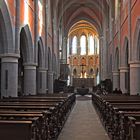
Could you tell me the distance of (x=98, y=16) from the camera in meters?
47.6

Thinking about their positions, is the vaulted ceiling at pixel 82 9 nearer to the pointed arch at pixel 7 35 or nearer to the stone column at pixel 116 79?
the stone column at pixel 116 79

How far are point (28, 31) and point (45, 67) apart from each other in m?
7.85

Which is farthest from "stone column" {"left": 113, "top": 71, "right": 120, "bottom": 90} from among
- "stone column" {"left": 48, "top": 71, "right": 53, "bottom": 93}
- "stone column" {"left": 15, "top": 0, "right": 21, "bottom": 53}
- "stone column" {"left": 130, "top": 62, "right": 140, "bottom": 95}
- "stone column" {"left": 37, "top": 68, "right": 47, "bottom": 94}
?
"stone column" {"left": 15, "top": 0, "right": 21, "bottom": 53}

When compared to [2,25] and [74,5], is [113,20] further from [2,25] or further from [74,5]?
[2,25]

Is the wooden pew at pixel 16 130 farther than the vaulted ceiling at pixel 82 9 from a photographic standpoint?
No

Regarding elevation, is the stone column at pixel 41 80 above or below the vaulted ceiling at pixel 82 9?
below

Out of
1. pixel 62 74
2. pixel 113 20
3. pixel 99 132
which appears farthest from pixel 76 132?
pixel 62 74

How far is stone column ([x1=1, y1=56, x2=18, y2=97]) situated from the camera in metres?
15.8

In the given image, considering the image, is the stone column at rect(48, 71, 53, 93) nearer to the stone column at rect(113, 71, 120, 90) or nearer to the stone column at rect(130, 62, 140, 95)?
the stone column at rect(113, 71, 120, 90)

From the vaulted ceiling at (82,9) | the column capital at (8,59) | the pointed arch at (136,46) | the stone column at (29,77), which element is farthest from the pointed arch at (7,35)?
the vaulted ceiling at (82,9)

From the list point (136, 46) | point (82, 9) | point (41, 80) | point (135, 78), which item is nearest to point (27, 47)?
point (41, 80)

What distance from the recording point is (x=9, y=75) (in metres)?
15.9

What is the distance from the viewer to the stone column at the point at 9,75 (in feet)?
51.8

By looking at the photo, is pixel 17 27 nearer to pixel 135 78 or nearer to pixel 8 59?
pixel 8 59
